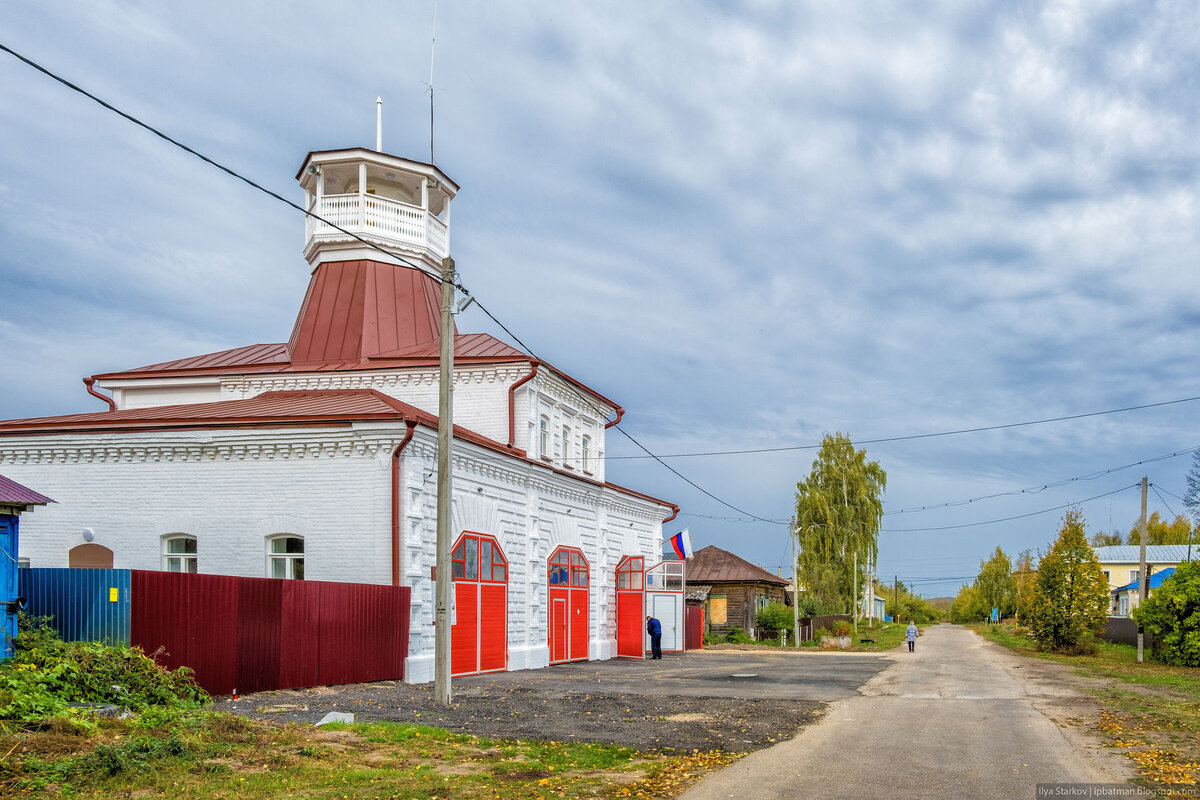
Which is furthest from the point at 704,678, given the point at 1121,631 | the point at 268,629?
the point at 1121,631

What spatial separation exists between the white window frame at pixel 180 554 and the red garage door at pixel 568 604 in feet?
32.6

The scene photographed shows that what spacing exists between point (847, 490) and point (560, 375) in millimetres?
35953

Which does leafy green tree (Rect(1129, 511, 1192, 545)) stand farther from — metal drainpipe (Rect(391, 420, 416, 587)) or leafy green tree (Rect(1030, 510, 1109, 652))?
metal drainpipe (Rect(391, 420, 416, 587))

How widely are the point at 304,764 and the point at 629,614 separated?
25.0 meters

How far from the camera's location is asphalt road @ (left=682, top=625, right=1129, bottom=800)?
9.19 m

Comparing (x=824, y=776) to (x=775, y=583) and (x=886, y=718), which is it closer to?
(x=886, y=718)

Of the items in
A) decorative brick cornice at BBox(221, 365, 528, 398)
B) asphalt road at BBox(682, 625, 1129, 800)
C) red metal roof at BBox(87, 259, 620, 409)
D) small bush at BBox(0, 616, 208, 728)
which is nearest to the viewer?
asphalt road at BBox(682, 625, 1129, 800)

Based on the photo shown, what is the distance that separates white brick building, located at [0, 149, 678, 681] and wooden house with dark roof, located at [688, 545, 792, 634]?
752 inches

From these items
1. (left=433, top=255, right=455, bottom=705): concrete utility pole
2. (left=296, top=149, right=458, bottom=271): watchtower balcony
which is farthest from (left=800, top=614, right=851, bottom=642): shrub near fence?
(left=433, top=255, right=455, bottom=705): concrete utility pole

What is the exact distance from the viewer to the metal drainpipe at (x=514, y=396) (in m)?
26.2

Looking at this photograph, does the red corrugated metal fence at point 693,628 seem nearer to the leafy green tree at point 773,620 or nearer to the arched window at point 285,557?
the leafy green tree at point 773,620

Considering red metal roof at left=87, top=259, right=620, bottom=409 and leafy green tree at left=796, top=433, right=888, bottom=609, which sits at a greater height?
red metal roof at left=87, top=259, right=620, bottom=409

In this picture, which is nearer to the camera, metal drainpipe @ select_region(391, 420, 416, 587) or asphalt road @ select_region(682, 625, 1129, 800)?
asphalt road @ select_region(682, 625, 1129, 800)

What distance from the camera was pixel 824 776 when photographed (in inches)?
386
